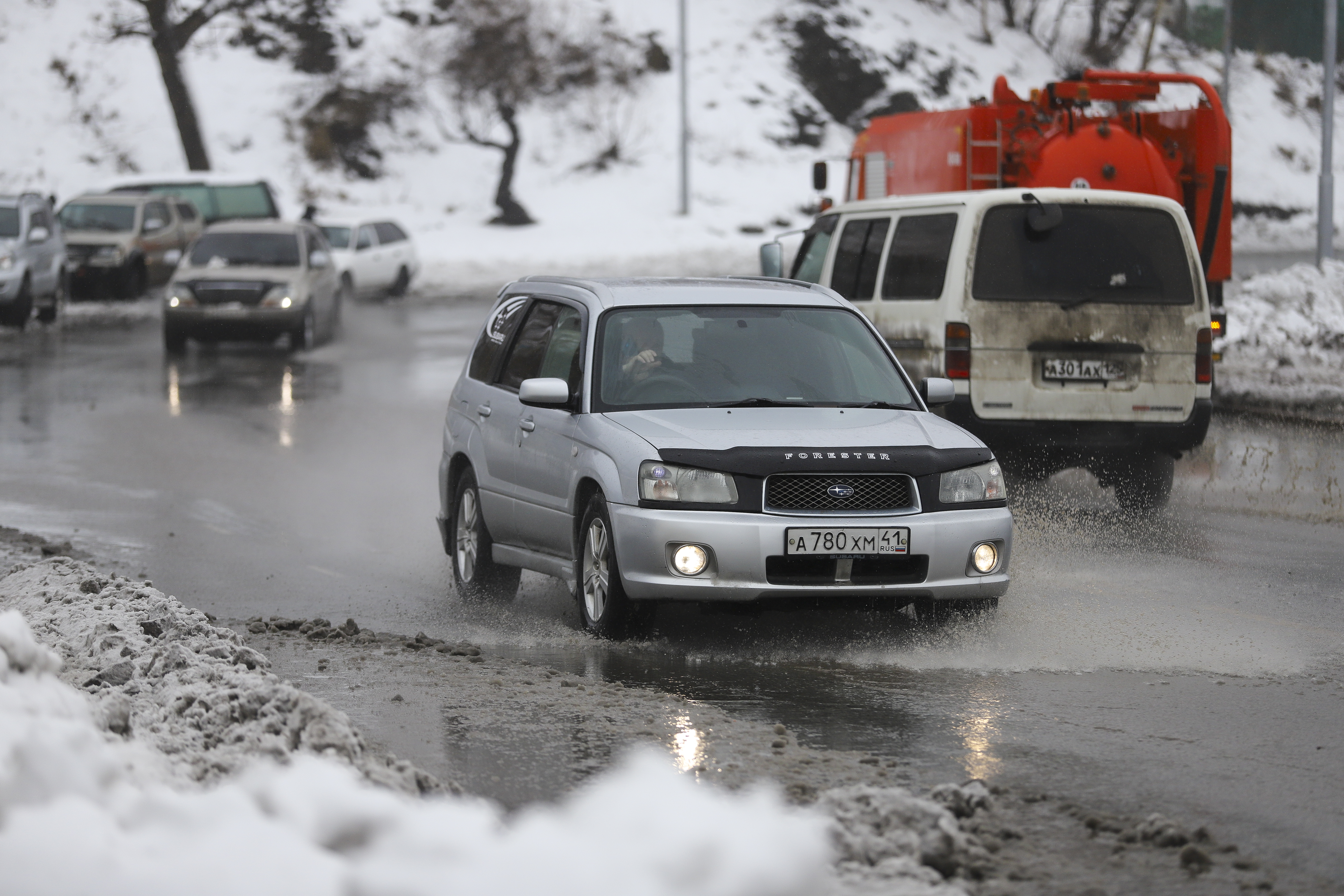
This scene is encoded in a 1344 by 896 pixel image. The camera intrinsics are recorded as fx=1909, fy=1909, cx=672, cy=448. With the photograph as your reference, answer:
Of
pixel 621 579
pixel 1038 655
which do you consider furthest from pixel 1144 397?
pixel 621 579

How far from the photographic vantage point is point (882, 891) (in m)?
4.36

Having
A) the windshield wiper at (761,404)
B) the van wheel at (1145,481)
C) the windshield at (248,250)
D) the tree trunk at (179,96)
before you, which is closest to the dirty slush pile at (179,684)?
the windshield wiper at (761,404)

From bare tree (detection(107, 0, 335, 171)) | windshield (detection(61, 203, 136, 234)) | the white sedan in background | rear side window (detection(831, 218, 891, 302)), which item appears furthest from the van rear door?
bare tree (detection(107, 0, 335, 171))

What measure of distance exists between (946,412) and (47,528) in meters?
5.44

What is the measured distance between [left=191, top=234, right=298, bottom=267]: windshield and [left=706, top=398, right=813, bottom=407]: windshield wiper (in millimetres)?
17252

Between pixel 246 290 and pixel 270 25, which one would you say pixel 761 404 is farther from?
pixel 270 25

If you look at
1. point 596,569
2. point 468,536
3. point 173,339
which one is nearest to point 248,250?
point 173,339

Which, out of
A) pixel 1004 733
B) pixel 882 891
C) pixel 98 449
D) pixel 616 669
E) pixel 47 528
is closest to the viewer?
pixel 882 891

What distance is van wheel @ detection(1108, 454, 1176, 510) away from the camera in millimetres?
12156

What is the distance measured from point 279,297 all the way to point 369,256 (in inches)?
396

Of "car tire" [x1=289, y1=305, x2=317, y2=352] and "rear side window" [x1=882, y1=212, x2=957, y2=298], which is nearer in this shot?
"rear side window" [x1=882, y1=212, x2=957, y2=298]

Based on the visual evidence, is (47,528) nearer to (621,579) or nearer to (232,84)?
(621,579)

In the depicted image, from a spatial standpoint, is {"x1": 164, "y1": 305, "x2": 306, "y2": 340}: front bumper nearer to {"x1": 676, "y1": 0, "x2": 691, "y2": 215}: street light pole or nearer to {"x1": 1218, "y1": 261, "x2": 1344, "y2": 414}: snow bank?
{"x1": 1218, "y1": 261, "x2": 1344, "y2": 414}: snow bank

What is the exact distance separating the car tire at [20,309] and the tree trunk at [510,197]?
22.5 metres
